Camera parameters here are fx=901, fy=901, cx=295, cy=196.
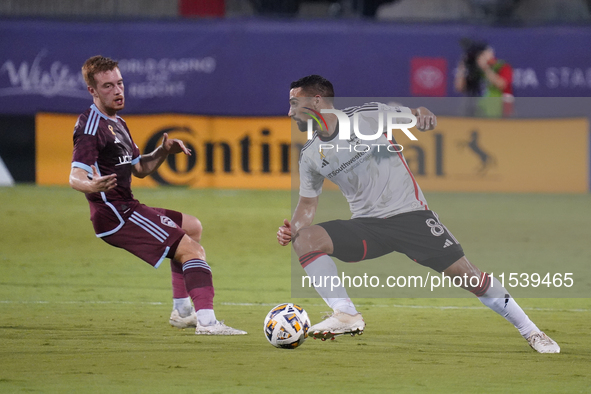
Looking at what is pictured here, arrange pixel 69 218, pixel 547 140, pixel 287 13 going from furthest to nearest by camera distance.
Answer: pixel 287 13 → pixel 547 140 → pixel 69 218

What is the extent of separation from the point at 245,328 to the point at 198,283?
58 cm

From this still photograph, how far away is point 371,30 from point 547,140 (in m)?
4.34

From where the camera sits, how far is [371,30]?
746 inches

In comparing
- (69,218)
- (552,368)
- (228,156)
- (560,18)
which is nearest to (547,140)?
(560,18)

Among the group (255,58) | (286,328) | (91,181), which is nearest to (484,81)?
(255,58)

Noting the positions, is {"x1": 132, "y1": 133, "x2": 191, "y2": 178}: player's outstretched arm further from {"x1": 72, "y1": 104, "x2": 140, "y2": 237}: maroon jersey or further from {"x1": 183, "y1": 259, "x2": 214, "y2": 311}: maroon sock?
{"x1": 183, "y1": 259, "x2": 214, "y2": 311}: maroon sock

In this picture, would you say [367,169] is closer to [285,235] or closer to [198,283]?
[285,235]

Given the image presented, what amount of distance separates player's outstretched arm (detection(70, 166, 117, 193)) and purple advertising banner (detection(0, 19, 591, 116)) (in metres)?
12.5

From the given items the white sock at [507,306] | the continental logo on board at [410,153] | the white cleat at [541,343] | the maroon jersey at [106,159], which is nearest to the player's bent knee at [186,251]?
the maroon jersey at [106,159]

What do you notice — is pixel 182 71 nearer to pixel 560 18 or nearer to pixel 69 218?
pixel 69 218

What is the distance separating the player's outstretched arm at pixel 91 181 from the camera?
596cm

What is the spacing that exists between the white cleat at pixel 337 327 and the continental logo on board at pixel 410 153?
1127 cm

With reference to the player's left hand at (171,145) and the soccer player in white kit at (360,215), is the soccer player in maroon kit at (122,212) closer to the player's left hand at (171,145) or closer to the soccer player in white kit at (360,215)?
the player's left hand at (171,145)

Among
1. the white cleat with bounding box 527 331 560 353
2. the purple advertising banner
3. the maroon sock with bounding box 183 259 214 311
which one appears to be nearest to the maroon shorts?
the maroon sock with bounding box 183 259 214 311
